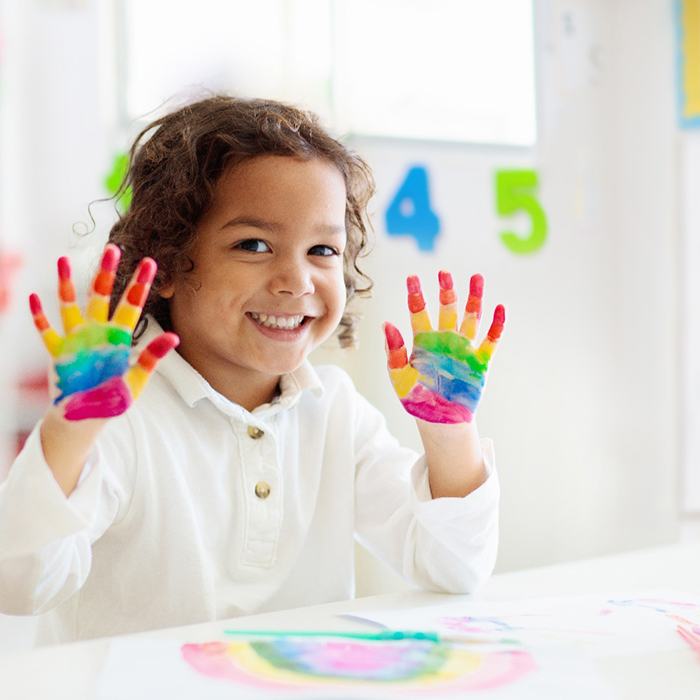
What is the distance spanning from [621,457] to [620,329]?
299mm

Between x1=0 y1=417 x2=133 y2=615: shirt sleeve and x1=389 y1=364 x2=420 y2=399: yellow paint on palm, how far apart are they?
0.82ft

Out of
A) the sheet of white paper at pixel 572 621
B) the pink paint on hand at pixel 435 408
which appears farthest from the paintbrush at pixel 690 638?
the pink paint on hand at pixel 435 408

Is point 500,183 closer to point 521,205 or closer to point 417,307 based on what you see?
point 521,205

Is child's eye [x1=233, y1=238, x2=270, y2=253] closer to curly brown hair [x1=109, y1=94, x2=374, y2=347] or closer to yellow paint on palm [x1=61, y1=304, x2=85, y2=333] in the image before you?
curly brown hair [x1=109, y1=94, x2=374, y2=347]

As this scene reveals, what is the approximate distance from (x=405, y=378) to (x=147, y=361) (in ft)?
0.78

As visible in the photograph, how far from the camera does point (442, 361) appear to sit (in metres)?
0.80

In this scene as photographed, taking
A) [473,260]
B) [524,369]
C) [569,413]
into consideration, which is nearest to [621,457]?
[569,413]

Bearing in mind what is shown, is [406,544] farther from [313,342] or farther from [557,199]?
[557,199]

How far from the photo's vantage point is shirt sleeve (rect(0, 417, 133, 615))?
2.12 ft

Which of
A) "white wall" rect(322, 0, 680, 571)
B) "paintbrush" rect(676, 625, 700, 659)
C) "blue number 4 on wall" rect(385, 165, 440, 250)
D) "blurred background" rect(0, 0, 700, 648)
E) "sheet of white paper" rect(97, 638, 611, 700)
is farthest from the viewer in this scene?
"white wall" rect(322, 0, 680, 571)

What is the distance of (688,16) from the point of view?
2.25 metres

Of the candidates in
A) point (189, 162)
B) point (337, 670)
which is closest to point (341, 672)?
point (337, 670)

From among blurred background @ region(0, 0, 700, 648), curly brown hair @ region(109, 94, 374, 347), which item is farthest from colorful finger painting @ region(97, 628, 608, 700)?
blurred background @ region(0, 0, 700, 648)

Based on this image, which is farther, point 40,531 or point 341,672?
point 40,531
